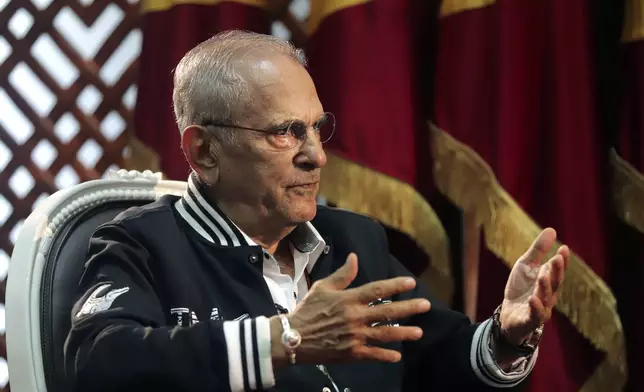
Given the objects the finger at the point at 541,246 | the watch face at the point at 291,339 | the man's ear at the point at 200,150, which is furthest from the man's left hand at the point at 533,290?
the man's ear at the point at 200,150

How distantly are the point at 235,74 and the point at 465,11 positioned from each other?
635mm

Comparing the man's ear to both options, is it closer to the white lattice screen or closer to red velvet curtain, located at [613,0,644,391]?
the white lattice screen

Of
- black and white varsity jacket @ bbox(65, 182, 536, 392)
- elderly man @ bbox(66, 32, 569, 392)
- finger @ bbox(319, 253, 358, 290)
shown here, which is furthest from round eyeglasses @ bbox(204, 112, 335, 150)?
finger @ bbox(319, 253, 358, 290)

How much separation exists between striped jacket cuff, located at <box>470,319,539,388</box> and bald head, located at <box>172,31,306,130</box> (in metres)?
0.41

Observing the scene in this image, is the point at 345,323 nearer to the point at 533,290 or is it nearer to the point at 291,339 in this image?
the point at 291,339

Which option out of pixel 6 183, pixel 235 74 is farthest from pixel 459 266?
pixel 6 183

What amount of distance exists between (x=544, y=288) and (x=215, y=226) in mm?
394

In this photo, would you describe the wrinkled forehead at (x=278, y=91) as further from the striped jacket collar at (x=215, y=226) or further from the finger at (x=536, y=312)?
the finger at (x=536, y=312)

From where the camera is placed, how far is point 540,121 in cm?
147

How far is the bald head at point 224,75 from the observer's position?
986mm

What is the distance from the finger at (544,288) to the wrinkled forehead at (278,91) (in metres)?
0.33

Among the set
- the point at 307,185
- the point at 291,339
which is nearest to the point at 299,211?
the point at 307,185

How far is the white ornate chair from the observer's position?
937mm

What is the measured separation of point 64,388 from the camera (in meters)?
0.95
